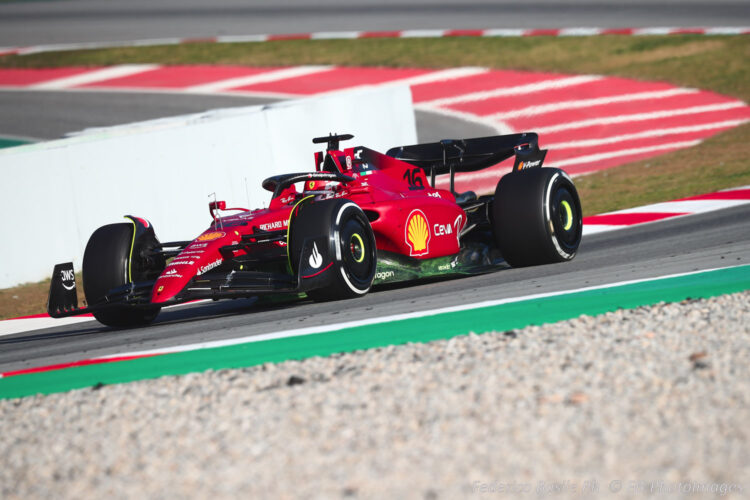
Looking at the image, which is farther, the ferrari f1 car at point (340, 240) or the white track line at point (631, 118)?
the white track line at point (631, 118)

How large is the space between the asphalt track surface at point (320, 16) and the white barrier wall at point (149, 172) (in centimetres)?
1165

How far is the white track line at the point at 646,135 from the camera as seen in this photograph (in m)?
16.5

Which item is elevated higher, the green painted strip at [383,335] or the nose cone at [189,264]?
the nose cone at [189,264]

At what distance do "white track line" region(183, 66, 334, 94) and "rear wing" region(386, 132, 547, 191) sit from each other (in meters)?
11.6

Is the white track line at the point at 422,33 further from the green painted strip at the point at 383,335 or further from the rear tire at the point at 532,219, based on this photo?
the green painted strip at the point at 383,335

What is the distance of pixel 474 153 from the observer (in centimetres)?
996

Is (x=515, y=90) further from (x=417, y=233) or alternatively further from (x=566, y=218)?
(x=417, y=233)

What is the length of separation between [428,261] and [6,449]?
4.56 m

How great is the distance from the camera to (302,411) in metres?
4.67

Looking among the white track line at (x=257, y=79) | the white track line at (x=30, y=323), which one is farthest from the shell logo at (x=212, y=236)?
the white track line at (x=257, y=79)

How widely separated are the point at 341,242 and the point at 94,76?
1678 centimetres

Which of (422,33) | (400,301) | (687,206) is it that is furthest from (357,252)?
(422,33)

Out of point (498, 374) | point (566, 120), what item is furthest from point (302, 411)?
point (566, 120)

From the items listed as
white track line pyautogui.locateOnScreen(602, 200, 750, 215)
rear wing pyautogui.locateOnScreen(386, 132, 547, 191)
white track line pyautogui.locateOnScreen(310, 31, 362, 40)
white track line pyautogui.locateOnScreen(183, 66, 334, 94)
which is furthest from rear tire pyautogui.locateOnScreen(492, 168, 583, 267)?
white track line pyautogui.locateOnScreen(310, 31, 362, 40)
